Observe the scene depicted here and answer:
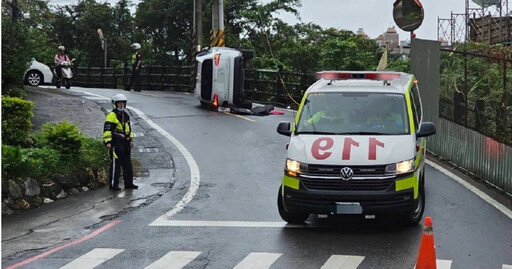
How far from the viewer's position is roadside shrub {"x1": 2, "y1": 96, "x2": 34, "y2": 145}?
13.7 metres

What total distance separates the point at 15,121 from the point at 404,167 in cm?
752

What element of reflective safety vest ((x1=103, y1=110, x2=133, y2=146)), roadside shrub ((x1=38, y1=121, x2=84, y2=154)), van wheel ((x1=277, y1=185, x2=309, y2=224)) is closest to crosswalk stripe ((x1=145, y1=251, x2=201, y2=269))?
van wheel ((x1=277, y1=185, x2=309, y2=224))

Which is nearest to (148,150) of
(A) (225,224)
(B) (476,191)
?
(A) (225,224)

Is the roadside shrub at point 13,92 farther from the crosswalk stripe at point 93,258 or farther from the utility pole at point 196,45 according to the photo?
the utility pole at point 196,45

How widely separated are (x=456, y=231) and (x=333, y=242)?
5.92 ft

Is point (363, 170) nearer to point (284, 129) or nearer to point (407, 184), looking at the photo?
point (407, 184)

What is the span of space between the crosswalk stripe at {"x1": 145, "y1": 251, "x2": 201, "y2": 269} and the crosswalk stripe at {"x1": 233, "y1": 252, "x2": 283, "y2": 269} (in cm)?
64

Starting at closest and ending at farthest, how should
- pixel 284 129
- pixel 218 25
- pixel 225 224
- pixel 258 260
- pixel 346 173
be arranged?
pixel 258 260 → pixel 346 173 → pixel 225 224 → pixel 284 129 → pixel 218 25

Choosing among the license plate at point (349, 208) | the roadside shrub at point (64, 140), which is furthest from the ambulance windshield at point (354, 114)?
the roadside shrub at point (64, 140)

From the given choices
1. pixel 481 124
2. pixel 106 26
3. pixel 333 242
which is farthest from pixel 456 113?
pixel 106 26

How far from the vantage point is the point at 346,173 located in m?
9.67

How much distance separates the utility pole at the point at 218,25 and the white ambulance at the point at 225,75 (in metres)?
6.01


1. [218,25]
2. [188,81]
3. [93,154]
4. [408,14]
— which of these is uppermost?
[218,25]

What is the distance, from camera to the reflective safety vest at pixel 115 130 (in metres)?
13.6
